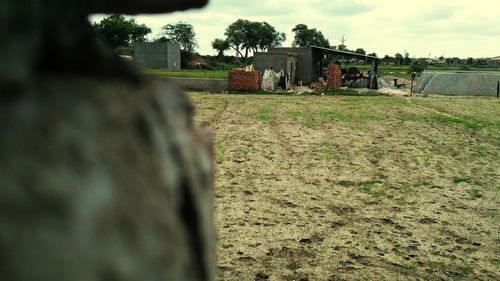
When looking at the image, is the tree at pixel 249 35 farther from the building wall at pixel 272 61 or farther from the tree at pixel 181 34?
the building wall at pixel 272 61

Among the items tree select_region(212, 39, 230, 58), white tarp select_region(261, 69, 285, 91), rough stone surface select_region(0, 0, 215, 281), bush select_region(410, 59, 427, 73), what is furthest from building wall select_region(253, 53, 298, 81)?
tree select_region(212, 39, 230, 58)

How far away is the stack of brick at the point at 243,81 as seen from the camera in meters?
21.0

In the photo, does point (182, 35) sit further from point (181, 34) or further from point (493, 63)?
point (493, 63)

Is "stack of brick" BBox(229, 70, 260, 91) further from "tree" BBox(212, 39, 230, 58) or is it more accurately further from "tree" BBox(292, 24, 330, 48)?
"tree" BBox(292, 24, 330, 48)

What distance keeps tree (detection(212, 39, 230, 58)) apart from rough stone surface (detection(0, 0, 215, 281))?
77.6 meters

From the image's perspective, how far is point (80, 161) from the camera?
489 mm

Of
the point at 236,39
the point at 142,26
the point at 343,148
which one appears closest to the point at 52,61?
the point at 343,148

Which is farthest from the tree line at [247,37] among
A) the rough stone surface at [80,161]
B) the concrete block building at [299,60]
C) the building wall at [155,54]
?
the rough stone surface at [80,161]

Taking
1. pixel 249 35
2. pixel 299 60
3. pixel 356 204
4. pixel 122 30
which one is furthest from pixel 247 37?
pixel 356 204

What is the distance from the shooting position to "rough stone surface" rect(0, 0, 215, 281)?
0.46 m

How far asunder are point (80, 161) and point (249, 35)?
86936 mm

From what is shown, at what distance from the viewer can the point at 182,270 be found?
61 cm

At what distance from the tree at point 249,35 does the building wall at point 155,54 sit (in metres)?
32.6

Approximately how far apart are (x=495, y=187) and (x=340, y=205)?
2.51 metres
